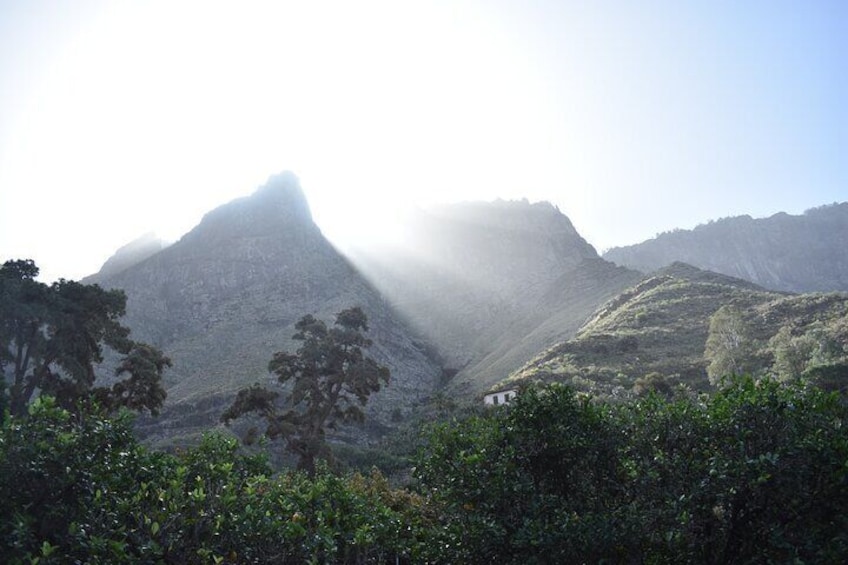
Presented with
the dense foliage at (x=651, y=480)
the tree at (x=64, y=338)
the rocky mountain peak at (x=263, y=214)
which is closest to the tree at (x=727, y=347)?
the tree at (x=64, y=338)

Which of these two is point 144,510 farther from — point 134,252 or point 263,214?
point 134,252

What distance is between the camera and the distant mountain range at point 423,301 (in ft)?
198

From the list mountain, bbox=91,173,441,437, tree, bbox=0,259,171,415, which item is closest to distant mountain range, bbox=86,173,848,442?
mountain, bbox=91,173,441,437

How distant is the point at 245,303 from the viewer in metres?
92.2

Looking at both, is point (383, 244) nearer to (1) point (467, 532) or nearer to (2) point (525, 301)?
(2) point (525, 301)

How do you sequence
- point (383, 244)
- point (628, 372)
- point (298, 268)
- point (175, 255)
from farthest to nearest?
point (383, 244), point (175, 255), point (298, 268), point (628, 372)

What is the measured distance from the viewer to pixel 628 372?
50812 millimetres

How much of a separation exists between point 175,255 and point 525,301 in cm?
6390

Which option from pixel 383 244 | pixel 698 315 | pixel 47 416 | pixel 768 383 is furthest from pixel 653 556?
pixel 383 244

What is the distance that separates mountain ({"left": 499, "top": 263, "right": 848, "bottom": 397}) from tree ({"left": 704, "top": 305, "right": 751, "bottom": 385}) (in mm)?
1250

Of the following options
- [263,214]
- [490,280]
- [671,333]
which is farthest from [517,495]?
[490,280]

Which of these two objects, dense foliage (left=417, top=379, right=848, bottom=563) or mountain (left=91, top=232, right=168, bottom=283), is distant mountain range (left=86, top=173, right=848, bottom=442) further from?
dense foliage (left=417, top=379, right=848, bottom=563)

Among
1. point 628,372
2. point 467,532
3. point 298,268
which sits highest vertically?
point 298,268

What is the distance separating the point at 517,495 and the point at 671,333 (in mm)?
56876
